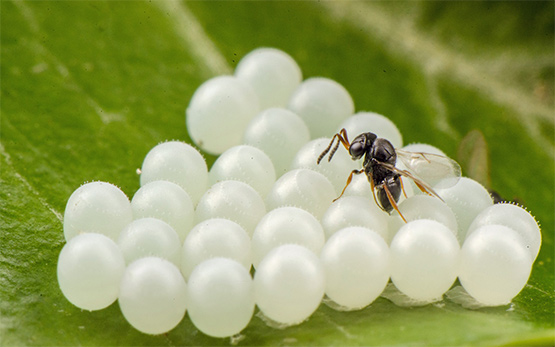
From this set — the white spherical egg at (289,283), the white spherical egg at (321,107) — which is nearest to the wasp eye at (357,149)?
the white spherical egg at (321,107)

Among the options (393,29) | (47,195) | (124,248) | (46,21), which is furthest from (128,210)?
(393,29)

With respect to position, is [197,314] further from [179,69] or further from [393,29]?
[393,29]

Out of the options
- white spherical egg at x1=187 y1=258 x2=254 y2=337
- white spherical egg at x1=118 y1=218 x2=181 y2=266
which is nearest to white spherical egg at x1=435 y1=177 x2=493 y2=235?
white spherical egg at x1=187 y1=258 x2=254 y2=337

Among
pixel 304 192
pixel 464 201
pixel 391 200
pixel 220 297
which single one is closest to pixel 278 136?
pixel 304 192

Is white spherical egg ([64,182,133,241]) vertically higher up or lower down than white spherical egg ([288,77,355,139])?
lower down

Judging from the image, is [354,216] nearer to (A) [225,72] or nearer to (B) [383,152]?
(B) [383,152]

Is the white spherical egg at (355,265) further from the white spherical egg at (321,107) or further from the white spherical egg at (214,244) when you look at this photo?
the white spherical egg at (321,107)

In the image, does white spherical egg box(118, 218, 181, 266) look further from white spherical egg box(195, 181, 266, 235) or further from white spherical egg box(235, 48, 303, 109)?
white spherical egg box(235, 48, 303, 109)
